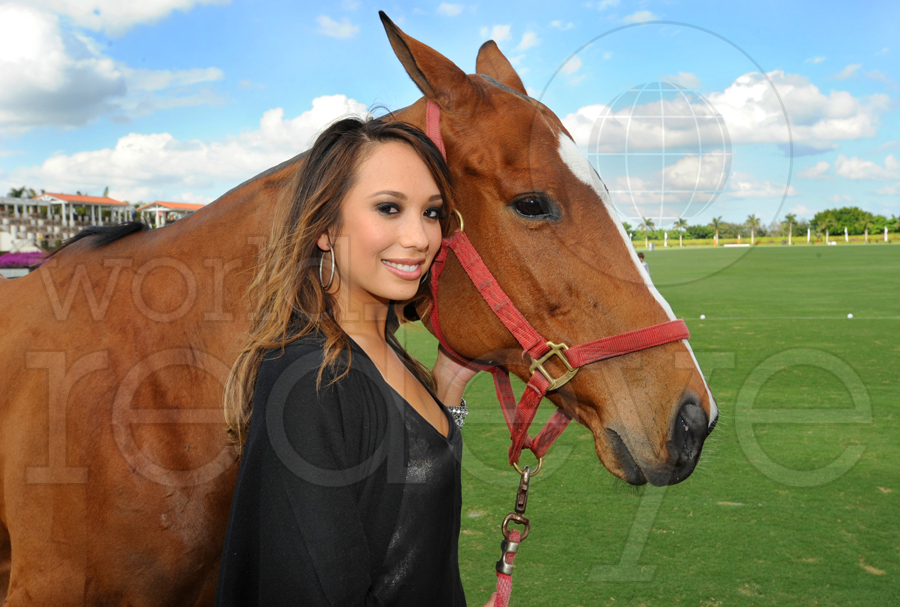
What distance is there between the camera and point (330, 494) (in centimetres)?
111

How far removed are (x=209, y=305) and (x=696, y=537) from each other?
351cm

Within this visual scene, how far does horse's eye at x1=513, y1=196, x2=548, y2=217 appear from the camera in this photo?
5.62ft

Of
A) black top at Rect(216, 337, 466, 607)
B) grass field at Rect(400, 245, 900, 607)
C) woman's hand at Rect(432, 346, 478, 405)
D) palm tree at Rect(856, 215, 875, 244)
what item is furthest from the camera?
palm tree at Rect(856, 215, 875, 244)

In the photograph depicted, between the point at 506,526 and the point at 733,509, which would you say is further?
the point at 733,509

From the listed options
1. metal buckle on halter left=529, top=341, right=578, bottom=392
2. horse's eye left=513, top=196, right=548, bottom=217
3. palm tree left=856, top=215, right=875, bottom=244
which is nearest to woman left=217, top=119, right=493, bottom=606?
horse's eye left=513, top=196, right=548, bottom=217

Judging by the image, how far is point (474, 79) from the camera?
1.88 metres

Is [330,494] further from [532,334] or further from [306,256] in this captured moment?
[532,334]

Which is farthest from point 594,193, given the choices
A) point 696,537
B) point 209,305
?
point 696,537

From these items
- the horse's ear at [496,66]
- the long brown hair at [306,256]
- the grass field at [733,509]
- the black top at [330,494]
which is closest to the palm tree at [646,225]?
the grass field at [733,509]

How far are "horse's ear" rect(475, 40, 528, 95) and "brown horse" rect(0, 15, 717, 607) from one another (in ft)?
1.49

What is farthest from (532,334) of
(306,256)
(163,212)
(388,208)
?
(163,212)

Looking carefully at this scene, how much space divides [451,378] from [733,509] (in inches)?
128

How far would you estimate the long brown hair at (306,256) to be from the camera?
1.35 metres

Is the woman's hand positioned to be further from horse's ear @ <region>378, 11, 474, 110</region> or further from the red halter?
horse's ear @ <region>378, 11, 474, 110</region>
